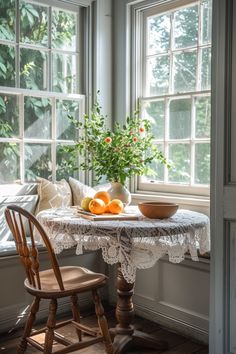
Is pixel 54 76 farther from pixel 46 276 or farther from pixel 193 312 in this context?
pixel 193 312

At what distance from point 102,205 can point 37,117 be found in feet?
4.41

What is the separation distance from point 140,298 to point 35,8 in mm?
2447

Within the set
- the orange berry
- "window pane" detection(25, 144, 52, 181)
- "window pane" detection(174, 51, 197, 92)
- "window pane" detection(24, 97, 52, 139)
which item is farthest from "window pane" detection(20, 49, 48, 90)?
"window pane" detection(174, 51, 197, 92)

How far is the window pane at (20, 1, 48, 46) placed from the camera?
11.4ft

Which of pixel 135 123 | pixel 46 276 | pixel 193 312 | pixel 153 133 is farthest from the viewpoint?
pixel 153 133

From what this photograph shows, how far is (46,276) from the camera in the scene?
2.56m

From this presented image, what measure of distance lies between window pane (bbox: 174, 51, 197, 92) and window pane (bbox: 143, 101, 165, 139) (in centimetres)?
21

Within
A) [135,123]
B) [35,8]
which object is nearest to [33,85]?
[35,8]

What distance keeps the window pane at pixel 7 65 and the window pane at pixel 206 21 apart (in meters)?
1.47

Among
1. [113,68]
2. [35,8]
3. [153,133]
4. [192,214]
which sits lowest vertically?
[192,214]

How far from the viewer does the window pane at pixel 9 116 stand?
11.1 ft

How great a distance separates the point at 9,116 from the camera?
11.2 feet

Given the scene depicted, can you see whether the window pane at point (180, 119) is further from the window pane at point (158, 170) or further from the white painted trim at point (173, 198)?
the white painted trim at point (173, 198)

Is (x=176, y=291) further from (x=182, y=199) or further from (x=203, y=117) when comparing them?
(x=203, y=117)
